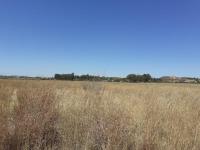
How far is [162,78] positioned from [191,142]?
11858 centimetres

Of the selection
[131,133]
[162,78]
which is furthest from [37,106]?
[162,78]

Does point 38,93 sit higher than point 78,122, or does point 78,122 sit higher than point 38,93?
point 38,93

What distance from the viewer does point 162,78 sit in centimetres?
12100

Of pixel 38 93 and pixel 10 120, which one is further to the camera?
pixel 38 93

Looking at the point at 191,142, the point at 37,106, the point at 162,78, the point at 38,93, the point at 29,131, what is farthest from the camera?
the point at 162,78

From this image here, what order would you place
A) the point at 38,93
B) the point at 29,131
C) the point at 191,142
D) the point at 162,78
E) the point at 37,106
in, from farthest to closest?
the point at 162,78, the point at 38,93, the point at 37,106, the point at 191,142, the point at 29,131

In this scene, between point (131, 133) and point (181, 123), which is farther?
point (181, 123)

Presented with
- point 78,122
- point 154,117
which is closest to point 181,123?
point 154,117

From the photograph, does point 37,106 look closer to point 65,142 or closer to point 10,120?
point 10,120

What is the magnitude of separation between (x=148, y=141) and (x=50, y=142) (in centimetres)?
154

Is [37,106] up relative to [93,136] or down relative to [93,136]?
up

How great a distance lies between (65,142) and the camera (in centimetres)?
472

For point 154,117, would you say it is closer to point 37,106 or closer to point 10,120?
point 37,106

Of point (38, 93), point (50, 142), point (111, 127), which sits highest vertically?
point (38, 93)
